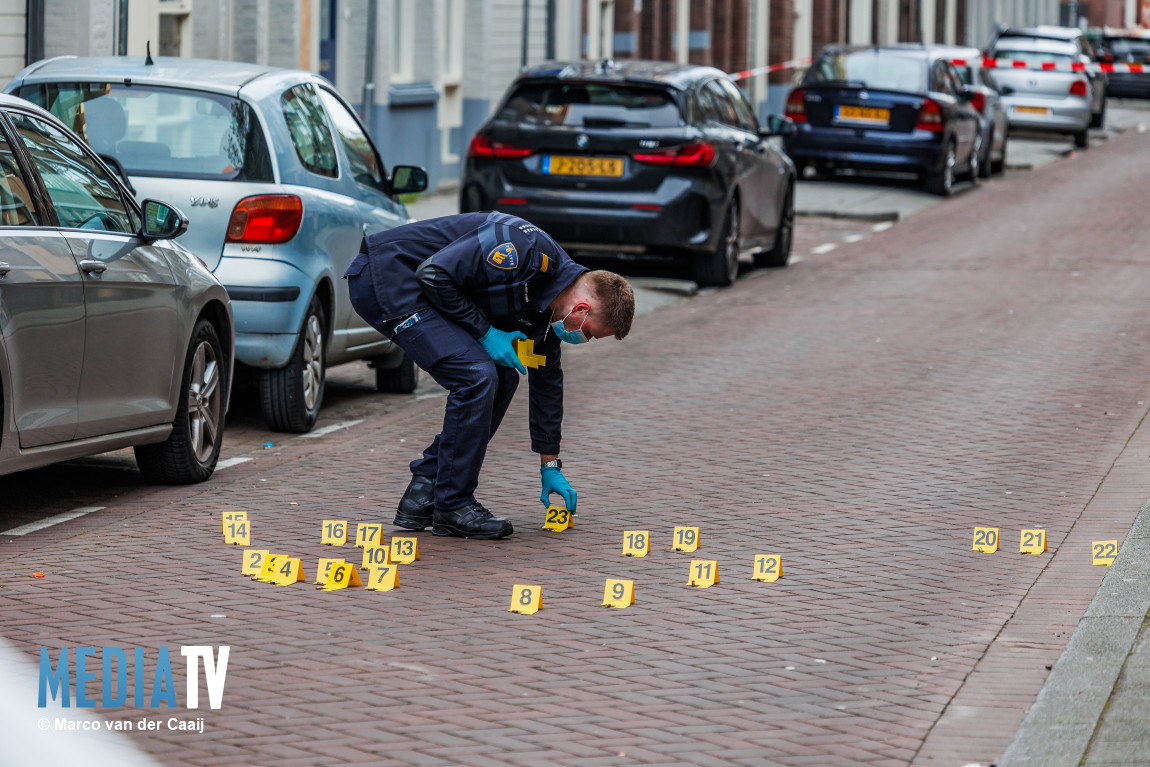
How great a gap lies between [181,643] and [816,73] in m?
20.3

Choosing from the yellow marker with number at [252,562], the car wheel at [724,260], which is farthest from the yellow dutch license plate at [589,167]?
the yellow marker with number at [252,562]

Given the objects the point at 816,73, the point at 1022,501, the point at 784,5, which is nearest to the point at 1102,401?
the point at 1022,501

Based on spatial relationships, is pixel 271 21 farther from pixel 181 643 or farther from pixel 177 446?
pixel 181 643

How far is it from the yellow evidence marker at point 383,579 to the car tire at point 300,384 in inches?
123

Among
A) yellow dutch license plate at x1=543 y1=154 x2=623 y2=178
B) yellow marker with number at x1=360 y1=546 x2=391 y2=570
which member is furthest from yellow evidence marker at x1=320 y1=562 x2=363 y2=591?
yellow dutch license plate at x1=543 y1=154 x2=623 y2=178

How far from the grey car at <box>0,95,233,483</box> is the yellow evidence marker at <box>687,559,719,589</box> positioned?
7.79 ft

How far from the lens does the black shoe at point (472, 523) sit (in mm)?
7211

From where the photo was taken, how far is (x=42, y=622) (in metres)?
5.79

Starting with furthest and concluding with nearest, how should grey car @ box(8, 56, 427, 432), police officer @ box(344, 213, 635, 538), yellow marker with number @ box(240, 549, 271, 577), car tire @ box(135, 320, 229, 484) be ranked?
1. grey car @ box(8, 56, 427, 432)
2. car tire @ box(135, 320, 229, 484)
3. police officer @ box(344, 213, 635, 538)
4. yellow marker with number @ box(240, 549, 271, 577)

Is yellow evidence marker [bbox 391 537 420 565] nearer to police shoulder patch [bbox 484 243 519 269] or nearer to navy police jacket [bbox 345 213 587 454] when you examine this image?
navy police jacket [bbox 345 213 587 454]

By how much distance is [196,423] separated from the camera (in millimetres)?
8297

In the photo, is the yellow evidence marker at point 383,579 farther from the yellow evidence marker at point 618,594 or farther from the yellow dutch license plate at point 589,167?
the yellow dutch license plate at point 589,167

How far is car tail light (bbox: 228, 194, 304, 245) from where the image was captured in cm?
926

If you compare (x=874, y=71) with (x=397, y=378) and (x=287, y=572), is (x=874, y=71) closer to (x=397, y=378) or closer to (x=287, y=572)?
(x=397, y=378)
